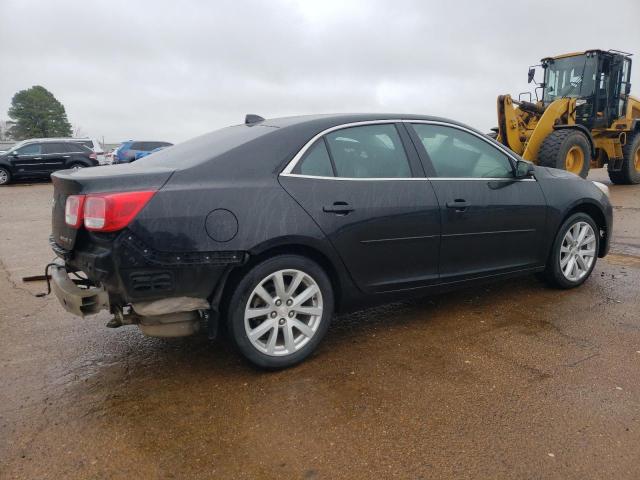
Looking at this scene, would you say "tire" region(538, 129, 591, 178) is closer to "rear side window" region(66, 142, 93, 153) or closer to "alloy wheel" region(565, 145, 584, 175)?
"alloy wheel" region(565, 145, 584, 175)

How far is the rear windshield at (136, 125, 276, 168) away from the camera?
10.4 feet

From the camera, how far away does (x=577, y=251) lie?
4699 millimetres

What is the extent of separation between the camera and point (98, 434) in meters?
2.55

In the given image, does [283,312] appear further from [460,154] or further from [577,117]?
[577,117]

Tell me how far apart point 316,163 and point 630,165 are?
12.8 meters

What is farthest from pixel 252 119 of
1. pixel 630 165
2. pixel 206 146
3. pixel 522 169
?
pixel 630 165

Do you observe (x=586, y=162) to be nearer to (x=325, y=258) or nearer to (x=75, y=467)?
(x=325, y=258)

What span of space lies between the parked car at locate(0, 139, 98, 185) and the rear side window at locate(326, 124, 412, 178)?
60.2ft

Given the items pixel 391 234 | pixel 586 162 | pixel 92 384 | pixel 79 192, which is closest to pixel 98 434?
pixel 92 384

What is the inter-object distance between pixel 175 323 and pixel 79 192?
0.88m

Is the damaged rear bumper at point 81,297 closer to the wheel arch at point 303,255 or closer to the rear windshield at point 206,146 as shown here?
the wheel arch at point 303,255

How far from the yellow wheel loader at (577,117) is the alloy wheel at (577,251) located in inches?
253

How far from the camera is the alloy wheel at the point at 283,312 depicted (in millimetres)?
3070

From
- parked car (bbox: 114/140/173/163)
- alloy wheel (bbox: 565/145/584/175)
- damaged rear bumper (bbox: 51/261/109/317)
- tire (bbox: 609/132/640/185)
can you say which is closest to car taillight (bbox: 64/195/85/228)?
damaged rear bumper (bbox: 51/261/109/317)
